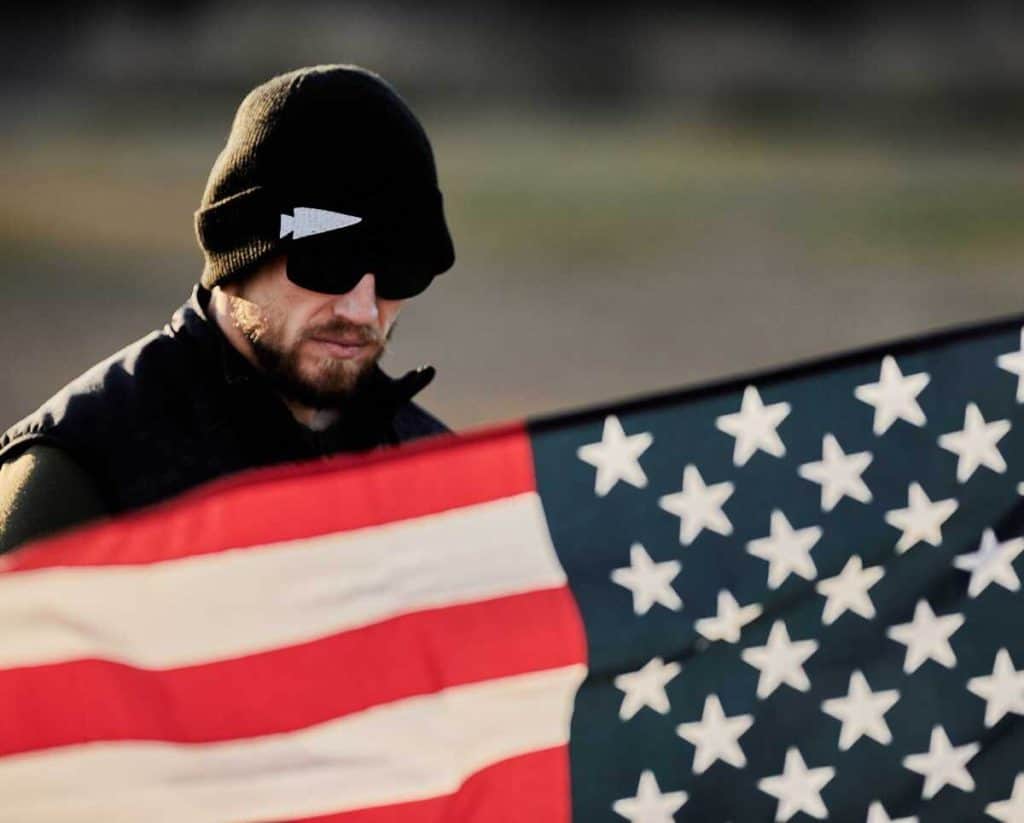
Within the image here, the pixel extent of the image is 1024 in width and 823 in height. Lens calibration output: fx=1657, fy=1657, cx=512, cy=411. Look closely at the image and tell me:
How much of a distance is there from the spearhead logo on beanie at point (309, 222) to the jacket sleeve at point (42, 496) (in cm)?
28

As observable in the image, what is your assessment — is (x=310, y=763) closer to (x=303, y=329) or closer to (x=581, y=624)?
(x=581, y=624)

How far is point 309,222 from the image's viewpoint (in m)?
1.46

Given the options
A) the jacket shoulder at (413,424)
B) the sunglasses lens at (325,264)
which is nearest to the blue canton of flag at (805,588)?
the sunglasses lens at (325,264)

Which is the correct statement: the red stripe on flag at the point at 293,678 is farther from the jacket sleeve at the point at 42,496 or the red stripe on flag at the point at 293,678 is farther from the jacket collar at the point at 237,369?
the jacket collar at the point at 237,369

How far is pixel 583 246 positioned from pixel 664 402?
276 centimetres

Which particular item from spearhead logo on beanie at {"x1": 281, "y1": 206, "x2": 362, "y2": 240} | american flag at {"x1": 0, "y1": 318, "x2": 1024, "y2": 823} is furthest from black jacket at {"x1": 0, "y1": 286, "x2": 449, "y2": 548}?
american flag at {"x1": 0, "y1": 318, "x2": 1024, "y2": 823}

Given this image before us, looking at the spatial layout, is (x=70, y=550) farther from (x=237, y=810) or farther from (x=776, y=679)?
(x=776, y=679)

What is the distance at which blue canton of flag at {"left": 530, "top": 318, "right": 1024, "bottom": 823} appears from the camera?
1.15m

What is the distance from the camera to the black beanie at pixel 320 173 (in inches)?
57.8

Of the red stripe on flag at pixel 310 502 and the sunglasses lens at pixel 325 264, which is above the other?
the sunglasses lens at pixel 325 264

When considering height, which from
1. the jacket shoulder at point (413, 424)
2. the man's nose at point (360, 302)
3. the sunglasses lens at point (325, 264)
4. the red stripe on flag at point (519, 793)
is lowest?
the red stripe on flag at point (519, 793)

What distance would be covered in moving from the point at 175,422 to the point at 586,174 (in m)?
2.57

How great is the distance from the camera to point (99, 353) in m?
3.63

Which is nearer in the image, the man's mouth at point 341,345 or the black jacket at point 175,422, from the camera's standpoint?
the black jacket at point 175,422
